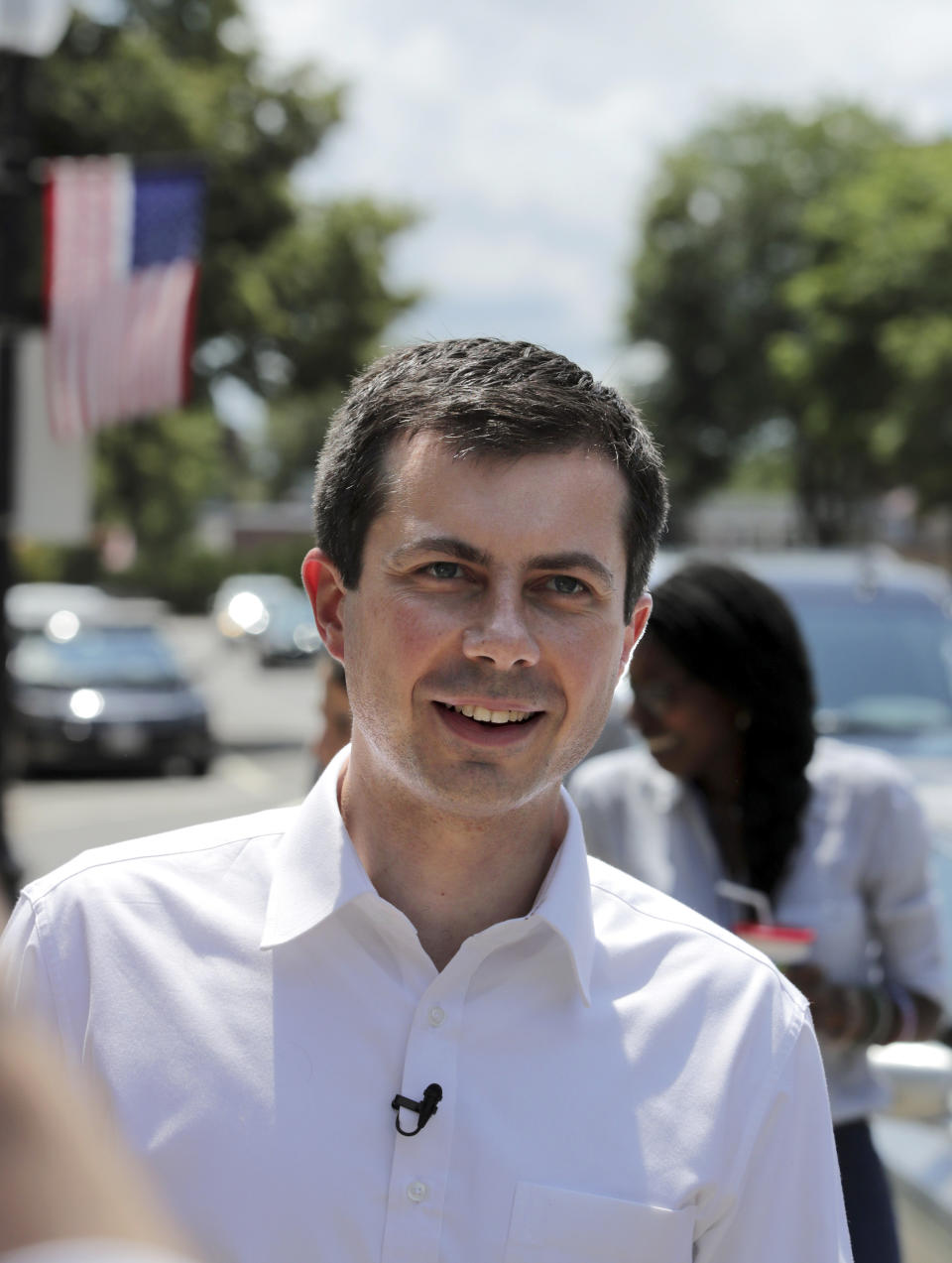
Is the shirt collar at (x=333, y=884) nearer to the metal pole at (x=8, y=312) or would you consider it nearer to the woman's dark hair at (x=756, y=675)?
the woman's dark hair at (x=756, y=675)

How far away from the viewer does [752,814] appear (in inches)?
124

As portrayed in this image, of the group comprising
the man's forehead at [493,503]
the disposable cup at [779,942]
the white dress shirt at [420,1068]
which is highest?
the man's forehead at [493,503]

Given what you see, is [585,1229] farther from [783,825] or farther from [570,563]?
[783,825]

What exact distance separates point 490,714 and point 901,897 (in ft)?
5.34

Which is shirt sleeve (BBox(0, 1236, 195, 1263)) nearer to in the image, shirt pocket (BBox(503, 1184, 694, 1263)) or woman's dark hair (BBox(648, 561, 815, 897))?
shirt pocket (BBox(503, 1184, 694, 1263))

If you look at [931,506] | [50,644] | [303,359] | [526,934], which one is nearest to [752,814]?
[526,934]

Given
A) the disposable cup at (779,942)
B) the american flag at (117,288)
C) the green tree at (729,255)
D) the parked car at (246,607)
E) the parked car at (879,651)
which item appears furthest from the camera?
the green tree at (729,255)

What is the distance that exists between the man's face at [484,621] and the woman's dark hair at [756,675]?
4.43 ft

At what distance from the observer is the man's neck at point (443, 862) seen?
1860 millimetres

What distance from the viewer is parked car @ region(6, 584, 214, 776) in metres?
17.3

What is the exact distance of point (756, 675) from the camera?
10.7ft

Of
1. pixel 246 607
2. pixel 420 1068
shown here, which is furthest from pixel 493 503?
pixel 246 607

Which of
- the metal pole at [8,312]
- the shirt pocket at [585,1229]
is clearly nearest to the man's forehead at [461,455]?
the shirt pocket at [585,1229]

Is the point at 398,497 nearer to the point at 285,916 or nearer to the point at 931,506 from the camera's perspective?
the point at 285,916
